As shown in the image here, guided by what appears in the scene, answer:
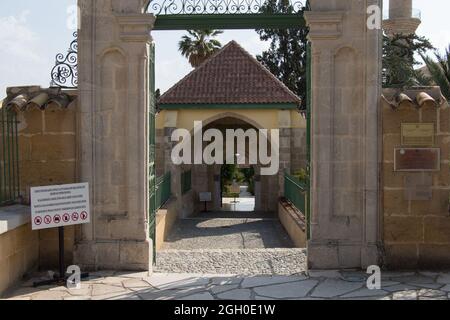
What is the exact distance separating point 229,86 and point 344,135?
12.4 meters

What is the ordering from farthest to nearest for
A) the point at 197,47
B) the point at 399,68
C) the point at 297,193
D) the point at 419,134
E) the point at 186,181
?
the point at 197,47, the point at 186,181, the point at 297,193, the point at 399,68, the point at 419,134

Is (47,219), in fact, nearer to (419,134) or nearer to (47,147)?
(47,147)

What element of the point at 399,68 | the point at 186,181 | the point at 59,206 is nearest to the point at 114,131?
the point at 59,206

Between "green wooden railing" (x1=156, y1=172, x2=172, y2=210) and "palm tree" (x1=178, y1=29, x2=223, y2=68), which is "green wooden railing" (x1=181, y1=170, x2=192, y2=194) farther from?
"palm tree" (x1=178, y1=29, x2=223, y2=68)

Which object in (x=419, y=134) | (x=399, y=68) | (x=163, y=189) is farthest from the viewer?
(x=163, y=189)

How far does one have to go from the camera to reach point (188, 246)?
12188mm

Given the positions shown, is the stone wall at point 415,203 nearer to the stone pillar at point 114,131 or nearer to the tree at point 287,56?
the stone pillar at point 114,131

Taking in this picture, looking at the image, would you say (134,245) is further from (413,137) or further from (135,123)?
(413,137)

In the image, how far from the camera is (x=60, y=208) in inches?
235

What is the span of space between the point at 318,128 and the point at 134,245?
2.81 meters

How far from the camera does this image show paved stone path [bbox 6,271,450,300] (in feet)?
18.0

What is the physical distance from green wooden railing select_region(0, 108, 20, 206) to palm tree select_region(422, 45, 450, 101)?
8.34m

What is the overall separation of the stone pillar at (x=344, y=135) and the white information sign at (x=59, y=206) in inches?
114

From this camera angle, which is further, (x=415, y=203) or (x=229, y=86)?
(x=229, y=86)
